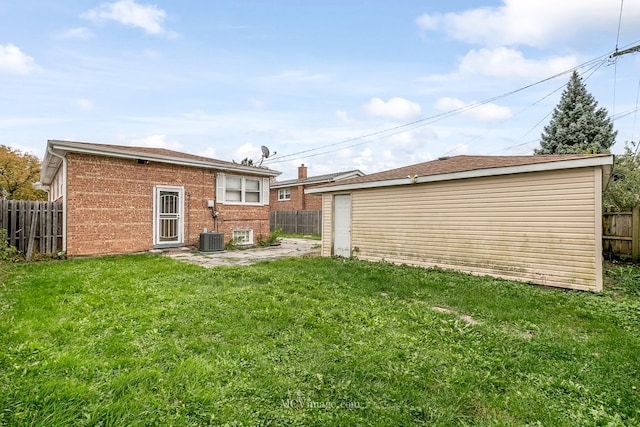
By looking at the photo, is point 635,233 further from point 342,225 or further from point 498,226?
point 342,225

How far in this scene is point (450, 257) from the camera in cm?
758

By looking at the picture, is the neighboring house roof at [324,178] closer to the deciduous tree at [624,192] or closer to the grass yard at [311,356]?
the deciduous tree at [624,192]

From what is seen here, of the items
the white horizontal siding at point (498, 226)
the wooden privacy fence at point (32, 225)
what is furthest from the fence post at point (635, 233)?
the wooden privacy fence at point (32, 225)

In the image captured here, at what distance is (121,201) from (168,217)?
60.5 inches

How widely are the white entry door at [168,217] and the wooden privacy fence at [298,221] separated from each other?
10460mm

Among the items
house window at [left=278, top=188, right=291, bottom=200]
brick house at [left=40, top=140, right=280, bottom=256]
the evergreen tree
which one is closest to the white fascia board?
brick house at [left=40, top=140, right=280, bottom=256]

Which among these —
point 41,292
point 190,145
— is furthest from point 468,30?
point 190,145

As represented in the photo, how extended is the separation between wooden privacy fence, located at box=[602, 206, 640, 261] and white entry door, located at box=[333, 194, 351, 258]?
709cm

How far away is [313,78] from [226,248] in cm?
764

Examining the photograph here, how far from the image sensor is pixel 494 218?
22.7 feet

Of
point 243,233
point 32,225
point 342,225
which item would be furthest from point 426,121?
point 32,225

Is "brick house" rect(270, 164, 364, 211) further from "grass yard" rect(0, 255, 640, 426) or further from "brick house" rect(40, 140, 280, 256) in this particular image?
"grass yard" rect(0, 255, 640, 426)

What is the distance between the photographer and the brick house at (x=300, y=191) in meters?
23.1

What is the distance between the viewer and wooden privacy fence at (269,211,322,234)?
20.5 meters
